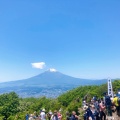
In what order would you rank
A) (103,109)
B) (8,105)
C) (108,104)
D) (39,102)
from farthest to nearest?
1. (8,105)
2. (39,102)
3. (108,104)
4. (103,109)

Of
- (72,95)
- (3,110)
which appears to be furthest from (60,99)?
(3,110)

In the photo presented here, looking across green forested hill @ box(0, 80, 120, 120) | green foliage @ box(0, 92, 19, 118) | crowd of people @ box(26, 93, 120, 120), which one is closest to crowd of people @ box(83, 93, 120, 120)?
crowd of people @ box(26, 93, 120, 120)

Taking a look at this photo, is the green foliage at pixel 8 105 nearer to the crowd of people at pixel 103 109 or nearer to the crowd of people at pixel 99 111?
the crowd of people at pixel 99 111

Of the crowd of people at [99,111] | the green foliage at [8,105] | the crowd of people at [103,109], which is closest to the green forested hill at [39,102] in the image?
the green foliage at [8,105]

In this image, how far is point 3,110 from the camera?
6375cm

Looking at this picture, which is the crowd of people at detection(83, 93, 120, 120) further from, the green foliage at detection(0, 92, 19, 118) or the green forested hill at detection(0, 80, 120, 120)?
the green foliage at detection(0, 92, 19, 118)

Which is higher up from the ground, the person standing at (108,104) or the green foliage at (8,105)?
the person standing at (108,104)

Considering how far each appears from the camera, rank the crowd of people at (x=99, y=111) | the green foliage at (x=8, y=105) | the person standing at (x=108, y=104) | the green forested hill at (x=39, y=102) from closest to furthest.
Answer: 1. the crowd of people at (x=99, y=111)
2. the person standing at (x=108, y=104)
3. the green forested hill at (x=39, y=102)
4. the green foliage at (x=8, y=105)

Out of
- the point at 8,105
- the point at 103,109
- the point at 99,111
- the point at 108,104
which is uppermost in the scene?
the point at 108,104

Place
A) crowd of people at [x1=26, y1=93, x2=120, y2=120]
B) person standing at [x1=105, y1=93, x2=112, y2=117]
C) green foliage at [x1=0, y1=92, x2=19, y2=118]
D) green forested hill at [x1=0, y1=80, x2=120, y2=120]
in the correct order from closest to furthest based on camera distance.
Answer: crowd of people at [x1=26, y1=93, x2=120, y2=120] → person standing at [x1=105, y1=93, x2=112, y2=117] → green forested hill at [x1=0, y1=80, x2=120, y2=120] → green foliage at [x1=0, y1=92, x2=19, y2=118]

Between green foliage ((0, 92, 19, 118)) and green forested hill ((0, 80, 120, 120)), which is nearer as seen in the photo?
green forested hill ((0, 80, 120, 120))

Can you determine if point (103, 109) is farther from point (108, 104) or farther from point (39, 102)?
point (39, 102)

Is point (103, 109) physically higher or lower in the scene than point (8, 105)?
higher

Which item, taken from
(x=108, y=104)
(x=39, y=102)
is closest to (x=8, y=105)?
(x=39, y=102)
